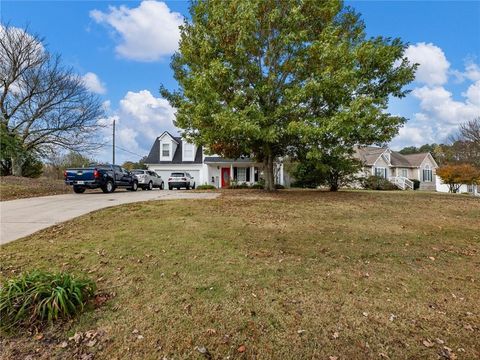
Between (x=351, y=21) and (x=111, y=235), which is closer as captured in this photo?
(x=111, y=235)

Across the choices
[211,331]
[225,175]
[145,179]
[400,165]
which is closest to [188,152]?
[225,175]

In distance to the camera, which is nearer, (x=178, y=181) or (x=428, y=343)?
(x=428, y=343)

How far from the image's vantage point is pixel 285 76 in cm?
1307

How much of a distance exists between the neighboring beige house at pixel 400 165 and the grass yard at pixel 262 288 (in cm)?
3128

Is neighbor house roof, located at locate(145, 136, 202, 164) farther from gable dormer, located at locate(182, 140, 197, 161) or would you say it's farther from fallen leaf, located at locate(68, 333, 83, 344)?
fallen leaf, located at locate(68, 333, 83, 344)

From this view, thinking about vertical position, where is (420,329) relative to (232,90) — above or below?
below

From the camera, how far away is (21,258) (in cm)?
462

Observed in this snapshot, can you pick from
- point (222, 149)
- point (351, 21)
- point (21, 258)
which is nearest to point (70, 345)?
point (21, 258)

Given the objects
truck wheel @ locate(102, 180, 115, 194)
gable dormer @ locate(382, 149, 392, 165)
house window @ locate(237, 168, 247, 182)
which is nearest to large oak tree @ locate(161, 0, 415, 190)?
truck wheel @ locate(102, 180, 115, 194)

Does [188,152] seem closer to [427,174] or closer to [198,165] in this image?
[198,165]

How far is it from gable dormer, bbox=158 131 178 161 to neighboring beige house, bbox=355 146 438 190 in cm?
2251

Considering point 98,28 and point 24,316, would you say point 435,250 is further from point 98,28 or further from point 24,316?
point 98,28

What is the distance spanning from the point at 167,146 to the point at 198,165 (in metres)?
4.01

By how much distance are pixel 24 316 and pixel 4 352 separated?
Answer: 412 millimetres
